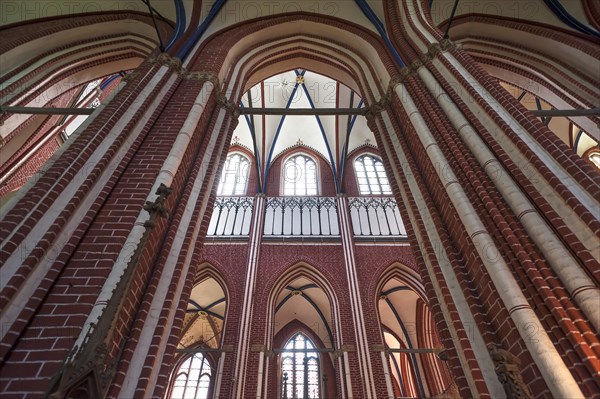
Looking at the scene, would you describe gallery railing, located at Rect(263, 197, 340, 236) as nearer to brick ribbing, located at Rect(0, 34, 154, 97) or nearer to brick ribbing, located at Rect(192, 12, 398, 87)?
brick ribbing, located at Rect(192, 12, 398, 87)

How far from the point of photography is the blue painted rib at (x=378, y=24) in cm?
691

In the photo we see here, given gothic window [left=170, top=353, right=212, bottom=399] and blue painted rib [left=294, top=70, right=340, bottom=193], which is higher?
blue painted rib [left=294, top=70, right=340, bottom=193]

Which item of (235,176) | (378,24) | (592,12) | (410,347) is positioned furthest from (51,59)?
(410,347)

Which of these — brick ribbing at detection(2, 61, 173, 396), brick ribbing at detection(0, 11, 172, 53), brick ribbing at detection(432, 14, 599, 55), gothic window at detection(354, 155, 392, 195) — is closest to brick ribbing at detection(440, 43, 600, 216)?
brick ribbing at detection(2, 61, 173, 396)

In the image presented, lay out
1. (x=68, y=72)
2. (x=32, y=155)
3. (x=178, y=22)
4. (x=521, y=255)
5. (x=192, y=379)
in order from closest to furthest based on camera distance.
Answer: (x=521, y=255)
(x=178, y=22)
(x=68, y=72)
(x=32, y=155)
(x=192, y=379)

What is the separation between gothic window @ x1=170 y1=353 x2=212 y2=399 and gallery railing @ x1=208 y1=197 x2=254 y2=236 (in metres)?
5.95

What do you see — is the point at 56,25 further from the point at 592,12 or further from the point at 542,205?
the point at 592,12

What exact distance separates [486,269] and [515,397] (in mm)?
1328

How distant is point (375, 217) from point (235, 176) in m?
6.57

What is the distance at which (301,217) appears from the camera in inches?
552

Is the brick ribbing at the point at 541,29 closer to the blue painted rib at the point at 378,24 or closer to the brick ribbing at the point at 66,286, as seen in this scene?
the blue painted rib at the point at 378,24

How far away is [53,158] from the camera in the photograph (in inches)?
144

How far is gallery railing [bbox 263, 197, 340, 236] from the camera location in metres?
13.5

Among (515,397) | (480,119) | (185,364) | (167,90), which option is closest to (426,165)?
(480,119)
